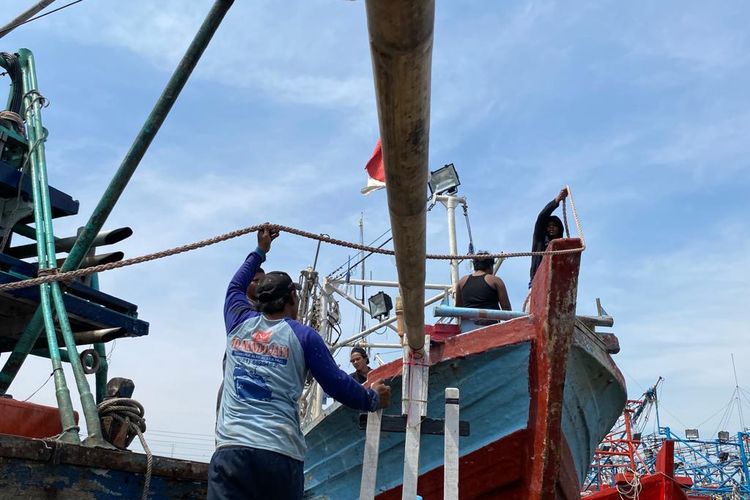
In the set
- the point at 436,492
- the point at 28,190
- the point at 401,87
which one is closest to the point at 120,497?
the point at 436,492

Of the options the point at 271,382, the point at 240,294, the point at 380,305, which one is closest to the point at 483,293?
the point at 240,294

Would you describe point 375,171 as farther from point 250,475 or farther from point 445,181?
point 250,475

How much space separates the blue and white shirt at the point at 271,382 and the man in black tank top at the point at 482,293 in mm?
2679

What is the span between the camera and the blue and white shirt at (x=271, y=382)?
276cm

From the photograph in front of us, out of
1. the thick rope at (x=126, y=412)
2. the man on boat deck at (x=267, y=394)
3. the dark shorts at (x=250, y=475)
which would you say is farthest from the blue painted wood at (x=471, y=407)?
the dark shorts at (x=250, y=475)

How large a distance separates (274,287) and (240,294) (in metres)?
0.25

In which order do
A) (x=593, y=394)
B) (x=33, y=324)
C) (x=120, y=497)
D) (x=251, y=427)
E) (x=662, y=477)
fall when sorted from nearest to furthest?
(x=251, y=427) → (x=120, y=497) → (x=33, y=324) → (x=593, y=394) → (x=662, y=477)

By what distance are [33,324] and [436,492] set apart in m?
3.13

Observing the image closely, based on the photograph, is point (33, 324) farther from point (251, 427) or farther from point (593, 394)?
point (593, 394)

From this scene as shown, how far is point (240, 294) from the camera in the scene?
10.7ft

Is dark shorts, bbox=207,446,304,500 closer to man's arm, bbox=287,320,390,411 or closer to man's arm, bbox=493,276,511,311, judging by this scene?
man's arm, bbox=287,320,390,411

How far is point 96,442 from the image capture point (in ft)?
11.7

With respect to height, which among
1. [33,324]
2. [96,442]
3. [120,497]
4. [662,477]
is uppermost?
[662,477]

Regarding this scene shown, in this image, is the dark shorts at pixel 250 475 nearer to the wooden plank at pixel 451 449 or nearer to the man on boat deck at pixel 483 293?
the wooden plank at pixel 451 449
